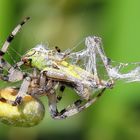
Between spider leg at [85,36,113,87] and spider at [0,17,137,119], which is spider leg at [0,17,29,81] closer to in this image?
spider at [0,17,137,119]

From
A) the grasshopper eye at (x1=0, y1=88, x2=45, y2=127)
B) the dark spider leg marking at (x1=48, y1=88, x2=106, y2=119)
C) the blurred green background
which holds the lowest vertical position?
the grasshopper eye at (x1=0, y1=88, x2=45, y2=127)

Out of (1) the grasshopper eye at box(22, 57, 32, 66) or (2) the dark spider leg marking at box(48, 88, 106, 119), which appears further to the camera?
(2) the dark spider leg marking at box(48, 88, 106, 119)

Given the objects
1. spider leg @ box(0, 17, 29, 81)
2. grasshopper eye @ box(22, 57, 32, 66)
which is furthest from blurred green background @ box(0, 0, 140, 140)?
grasshopper eye @ box(22, 57, 32, 66)

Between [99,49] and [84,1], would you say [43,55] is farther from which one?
[84,1]

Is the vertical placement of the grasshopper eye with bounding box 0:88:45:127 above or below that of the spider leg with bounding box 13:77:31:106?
below

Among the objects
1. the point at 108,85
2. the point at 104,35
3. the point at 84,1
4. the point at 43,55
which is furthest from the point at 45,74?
the point at 84,1

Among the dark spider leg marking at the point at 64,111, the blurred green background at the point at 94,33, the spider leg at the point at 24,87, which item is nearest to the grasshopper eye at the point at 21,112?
the spider leg at the point at 24,87

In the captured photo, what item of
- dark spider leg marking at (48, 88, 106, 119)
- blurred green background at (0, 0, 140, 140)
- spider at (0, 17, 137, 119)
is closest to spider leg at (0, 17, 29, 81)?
spider at (0, 17, 137, 119)

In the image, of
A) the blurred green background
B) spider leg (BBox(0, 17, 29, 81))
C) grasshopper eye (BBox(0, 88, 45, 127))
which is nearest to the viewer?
grasshopper eye (BBox(0, 88, 45, 127))

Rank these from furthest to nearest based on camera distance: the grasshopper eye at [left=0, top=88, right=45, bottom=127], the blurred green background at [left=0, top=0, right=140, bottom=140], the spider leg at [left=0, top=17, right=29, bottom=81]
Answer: the blurred green background at [left=0, top=0, right=140, bottom=140], the spider leg at [left=0, top=17, right=29, bottom=81], the grasshopper eye at [left=0, top=88, right=45, bottom=127]
